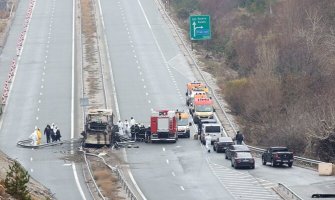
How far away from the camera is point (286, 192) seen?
54156mm

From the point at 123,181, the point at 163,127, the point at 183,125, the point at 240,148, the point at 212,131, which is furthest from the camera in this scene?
the point at 183,125

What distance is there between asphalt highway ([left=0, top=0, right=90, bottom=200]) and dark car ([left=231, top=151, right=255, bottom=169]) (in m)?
8.72

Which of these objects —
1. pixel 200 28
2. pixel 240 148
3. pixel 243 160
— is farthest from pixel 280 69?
pixel 243 160

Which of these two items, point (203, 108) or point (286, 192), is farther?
point (203, 108)

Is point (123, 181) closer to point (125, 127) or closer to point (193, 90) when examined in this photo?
point (125, 127)

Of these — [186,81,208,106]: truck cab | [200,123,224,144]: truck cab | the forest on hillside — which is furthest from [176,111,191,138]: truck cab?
[186,81,208,106]: truck cab

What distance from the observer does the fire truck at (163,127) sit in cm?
7200

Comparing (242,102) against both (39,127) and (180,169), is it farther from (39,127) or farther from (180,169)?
(180,169)

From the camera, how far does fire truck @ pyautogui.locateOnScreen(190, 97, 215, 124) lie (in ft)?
260

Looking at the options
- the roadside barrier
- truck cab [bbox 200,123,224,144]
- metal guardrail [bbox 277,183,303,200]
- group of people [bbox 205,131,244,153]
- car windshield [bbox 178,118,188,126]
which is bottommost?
metal guardrail [bbox 277,183,303,200]

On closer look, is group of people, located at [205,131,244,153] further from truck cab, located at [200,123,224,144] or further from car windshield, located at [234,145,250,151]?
car windshield, located at [234,145,250,151]

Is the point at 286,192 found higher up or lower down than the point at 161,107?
lower down

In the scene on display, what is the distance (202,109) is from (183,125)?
19.2ft

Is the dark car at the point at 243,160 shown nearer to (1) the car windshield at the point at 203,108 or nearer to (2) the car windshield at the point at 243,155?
(2) the car windshield at the point at 243,155
